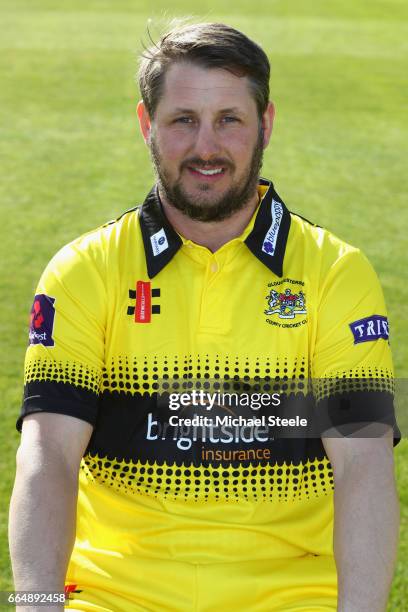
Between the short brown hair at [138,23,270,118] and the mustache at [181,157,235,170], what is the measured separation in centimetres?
19

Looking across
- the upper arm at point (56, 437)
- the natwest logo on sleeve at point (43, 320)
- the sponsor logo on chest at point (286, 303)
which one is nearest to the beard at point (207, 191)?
the sponsor logo on chest at point (286, 303)

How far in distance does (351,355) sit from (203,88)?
0.81 meters

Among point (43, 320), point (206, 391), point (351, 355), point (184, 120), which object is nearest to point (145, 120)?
point (184, 120)

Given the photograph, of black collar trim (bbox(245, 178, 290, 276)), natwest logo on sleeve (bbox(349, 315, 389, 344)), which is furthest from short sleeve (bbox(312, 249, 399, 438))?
black collar trim (bbox(245, 178, 290, 276))

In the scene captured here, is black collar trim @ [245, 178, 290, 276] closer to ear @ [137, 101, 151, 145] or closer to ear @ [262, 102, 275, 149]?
ear @ [262, 102, 275, 149]

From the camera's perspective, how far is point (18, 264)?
6336 millimetres

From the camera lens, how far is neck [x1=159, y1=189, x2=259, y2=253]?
9.11 ft

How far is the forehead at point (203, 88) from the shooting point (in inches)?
105

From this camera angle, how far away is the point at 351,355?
2521 millimetres

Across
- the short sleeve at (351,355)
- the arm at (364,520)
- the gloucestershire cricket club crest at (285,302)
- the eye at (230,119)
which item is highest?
the eye at (230,119)

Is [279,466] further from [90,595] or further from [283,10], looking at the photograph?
[283,10]

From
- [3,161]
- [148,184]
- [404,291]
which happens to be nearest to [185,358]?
[404,291]

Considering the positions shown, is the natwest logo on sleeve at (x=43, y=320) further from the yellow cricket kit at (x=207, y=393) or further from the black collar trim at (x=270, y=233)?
the black collar trim at (x=270, y=233)

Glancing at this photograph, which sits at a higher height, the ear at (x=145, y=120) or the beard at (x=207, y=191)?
the ear at (x=145, y=120)
